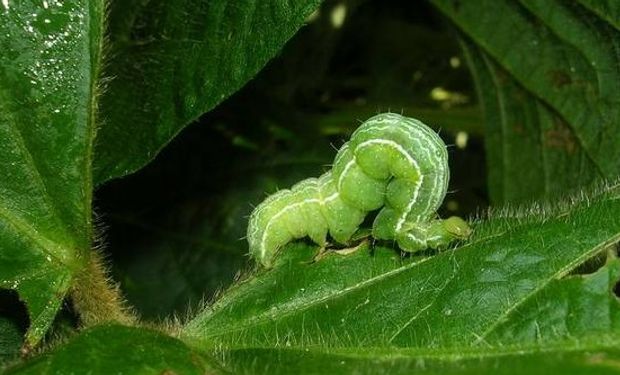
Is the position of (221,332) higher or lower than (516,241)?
lower

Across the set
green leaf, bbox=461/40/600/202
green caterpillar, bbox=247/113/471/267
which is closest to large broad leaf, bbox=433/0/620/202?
green leaf, bbox=461/40/600/202

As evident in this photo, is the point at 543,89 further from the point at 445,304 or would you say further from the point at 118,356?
the point at 118,356

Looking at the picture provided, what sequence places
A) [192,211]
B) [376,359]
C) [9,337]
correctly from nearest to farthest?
1. [376,359]
2. [9,337]
3. [192,211]

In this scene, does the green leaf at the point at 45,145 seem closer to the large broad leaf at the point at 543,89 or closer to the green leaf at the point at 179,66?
the green leaf at the point at 179,66

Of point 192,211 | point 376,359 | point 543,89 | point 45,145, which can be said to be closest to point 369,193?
point 376,359

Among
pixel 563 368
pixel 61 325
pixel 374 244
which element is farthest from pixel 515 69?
pixel 563 368

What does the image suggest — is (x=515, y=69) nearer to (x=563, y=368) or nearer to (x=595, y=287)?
(x=595, y=287)
